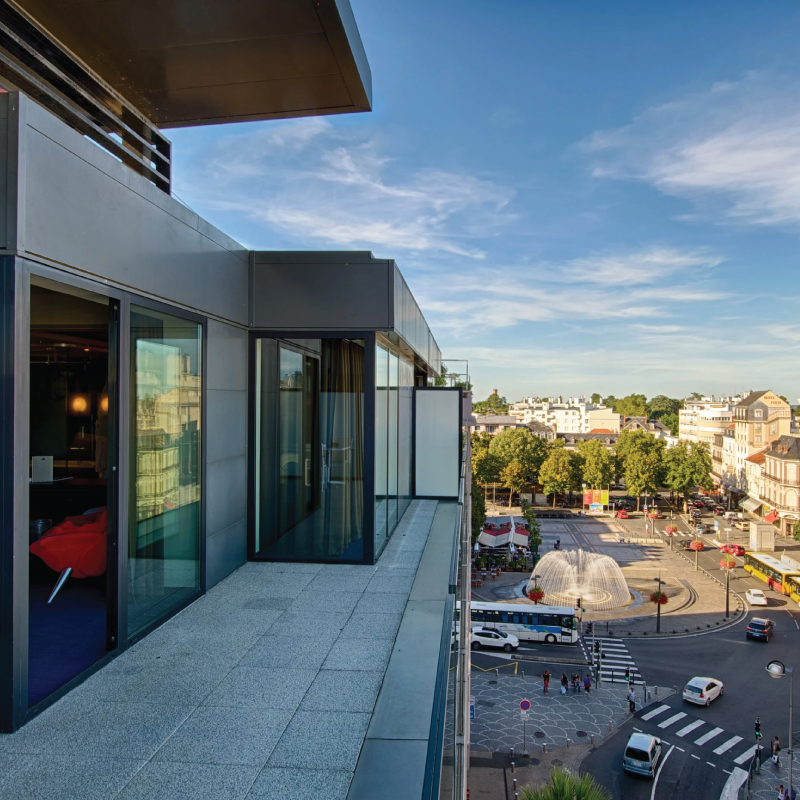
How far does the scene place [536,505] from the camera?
71812mm

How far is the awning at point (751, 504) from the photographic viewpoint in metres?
66.1

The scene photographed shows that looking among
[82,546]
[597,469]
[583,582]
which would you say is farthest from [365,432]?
[597,469]

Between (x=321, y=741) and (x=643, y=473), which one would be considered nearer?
(x=321, y=741)

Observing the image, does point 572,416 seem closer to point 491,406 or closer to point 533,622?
point 491,406

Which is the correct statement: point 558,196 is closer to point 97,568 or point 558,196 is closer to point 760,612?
point 760,612

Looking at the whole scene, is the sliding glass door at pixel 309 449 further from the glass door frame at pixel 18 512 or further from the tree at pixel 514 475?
the tree at pixel 514 475

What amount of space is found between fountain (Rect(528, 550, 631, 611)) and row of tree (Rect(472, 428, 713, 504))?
26859mm

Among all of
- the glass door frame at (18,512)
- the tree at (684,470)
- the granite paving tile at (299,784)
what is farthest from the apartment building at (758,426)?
the glass door frame at (18,512)

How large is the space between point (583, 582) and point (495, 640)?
440 inches

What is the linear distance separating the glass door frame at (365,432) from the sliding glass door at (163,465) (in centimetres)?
130

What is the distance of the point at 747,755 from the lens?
20.7m

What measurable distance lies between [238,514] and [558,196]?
54.4 metres

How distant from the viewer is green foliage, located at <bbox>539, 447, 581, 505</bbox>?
67.4m

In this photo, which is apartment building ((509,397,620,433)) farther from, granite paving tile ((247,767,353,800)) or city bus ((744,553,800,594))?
granite paving tile ((247,767,353,800))
